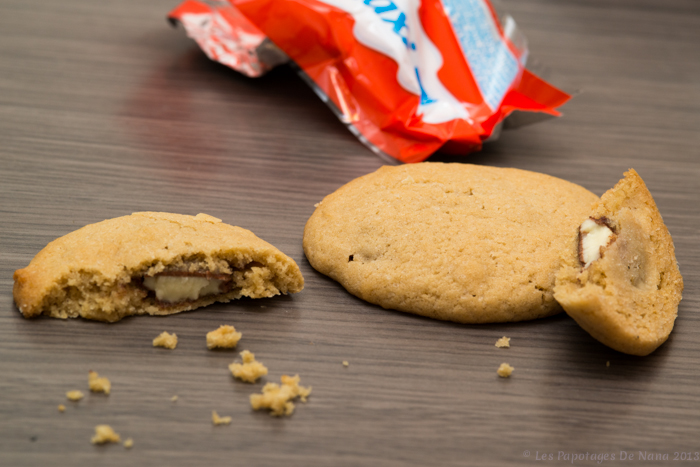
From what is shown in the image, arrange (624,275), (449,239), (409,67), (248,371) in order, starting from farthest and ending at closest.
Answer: (409,67)
(449,239)
(624,275)
(248,371)

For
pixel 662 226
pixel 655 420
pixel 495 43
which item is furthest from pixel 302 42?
pixel 655 420

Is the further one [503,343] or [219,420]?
[503,343]

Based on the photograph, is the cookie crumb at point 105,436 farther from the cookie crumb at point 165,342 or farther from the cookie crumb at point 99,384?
the cookie crumb at point 165,342

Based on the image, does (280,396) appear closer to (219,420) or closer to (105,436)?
(219,420)

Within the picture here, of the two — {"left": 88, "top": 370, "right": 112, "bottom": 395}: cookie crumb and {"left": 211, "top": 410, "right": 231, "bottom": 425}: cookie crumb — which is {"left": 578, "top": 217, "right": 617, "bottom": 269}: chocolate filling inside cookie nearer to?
{"left": 211, "top": 410, "right": 231, "bottom": 425}: cookie crumb

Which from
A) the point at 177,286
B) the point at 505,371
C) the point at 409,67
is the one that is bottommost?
the point at 505,371

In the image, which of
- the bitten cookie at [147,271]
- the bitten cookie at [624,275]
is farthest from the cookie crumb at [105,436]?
the bitten cookie at [624,275]

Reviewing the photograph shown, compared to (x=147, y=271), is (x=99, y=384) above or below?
below

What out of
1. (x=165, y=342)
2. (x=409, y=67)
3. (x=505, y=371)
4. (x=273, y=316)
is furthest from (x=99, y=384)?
(x=409, y=67)
